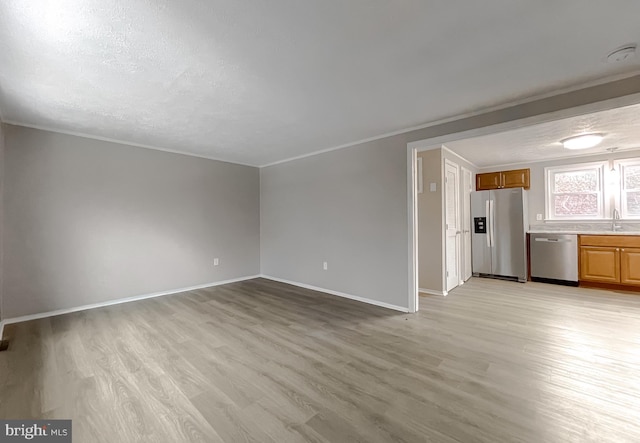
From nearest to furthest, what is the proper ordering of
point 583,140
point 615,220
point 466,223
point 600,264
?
point 583,140
point 600,264
point 615,220
point 466,223

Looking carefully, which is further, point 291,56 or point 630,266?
point 630,266

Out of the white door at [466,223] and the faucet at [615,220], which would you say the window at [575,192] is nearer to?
the faucet at [615,220]

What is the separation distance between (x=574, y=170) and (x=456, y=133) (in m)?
3.94

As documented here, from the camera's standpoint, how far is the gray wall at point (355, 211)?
2.98m

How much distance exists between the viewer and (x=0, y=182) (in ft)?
9.38

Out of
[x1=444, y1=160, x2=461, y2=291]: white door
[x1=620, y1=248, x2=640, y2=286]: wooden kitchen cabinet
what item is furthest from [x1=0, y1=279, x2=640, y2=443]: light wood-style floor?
[x1=620, y1=248, x2=640, y2=286]: wooden kitchen cabinet

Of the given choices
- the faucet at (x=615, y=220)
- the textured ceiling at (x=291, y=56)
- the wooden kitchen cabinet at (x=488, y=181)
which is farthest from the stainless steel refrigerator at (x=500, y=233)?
the textured ceiling at (x=291, y=56)

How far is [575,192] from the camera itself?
16.1ft

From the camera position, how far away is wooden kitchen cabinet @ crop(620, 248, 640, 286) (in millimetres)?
3951

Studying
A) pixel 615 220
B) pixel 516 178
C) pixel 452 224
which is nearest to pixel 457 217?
pixel 452 224

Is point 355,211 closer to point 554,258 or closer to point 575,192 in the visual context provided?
point 554,258

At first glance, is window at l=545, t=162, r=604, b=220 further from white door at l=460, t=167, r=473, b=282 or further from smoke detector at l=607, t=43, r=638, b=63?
smoke detector at l=607, t=43, r=638, b=63

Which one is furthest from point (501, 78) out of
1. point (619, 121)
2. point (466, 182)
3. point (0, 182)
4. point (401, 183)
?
point (0, 182)

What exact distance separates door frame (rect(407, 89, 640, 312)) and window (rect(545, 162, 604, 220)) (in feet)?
12.2
